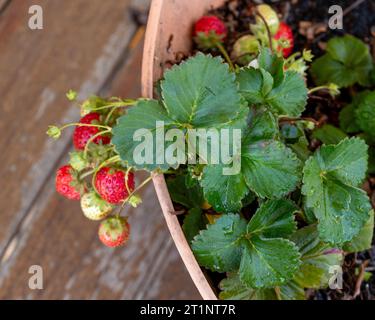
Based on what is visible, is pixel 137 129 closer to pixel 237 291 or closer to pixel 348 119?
pixel 237 291

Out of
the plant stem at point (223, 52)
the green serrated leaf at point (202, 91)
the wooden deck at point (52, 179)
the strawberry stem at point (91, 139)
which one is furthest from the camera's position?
the wooden deck at point (52, 179)

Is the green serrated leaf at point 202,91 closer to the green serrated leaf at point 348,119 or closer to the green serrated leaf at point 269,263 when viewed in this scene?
the green serrated leaf at point 269,263

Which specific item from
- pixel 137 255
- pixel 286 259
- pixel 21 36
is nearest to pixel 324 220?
pixel 286 259

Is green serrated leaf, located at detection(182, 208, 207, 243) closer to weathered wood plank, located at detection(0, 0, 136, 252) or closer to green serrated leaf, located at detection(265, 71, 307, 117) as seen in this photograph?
green serrated leaf, located at detection(265, 71, 307, 117)

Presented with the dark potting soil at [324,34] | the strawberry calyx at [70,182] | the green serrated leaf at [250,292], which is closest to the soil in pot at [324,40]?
the dark potting soil at [324,34]

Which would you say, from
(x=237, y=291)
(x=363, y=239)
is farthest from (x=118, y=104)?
(x=363, y=239)

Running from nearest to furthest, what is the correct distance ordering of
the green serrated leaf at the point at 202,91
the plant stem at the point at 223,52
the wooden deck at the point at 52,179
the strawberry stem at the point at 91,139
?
1. the green serrated leaf at the point at 202,91
2. the strawberry stem at the point at 91,139
3. the plant stem at the point at 223,52
4. the wooden deck at the point at 52,179

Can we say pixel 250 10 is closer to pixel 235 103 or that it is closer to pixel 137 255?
pixel 235 103
